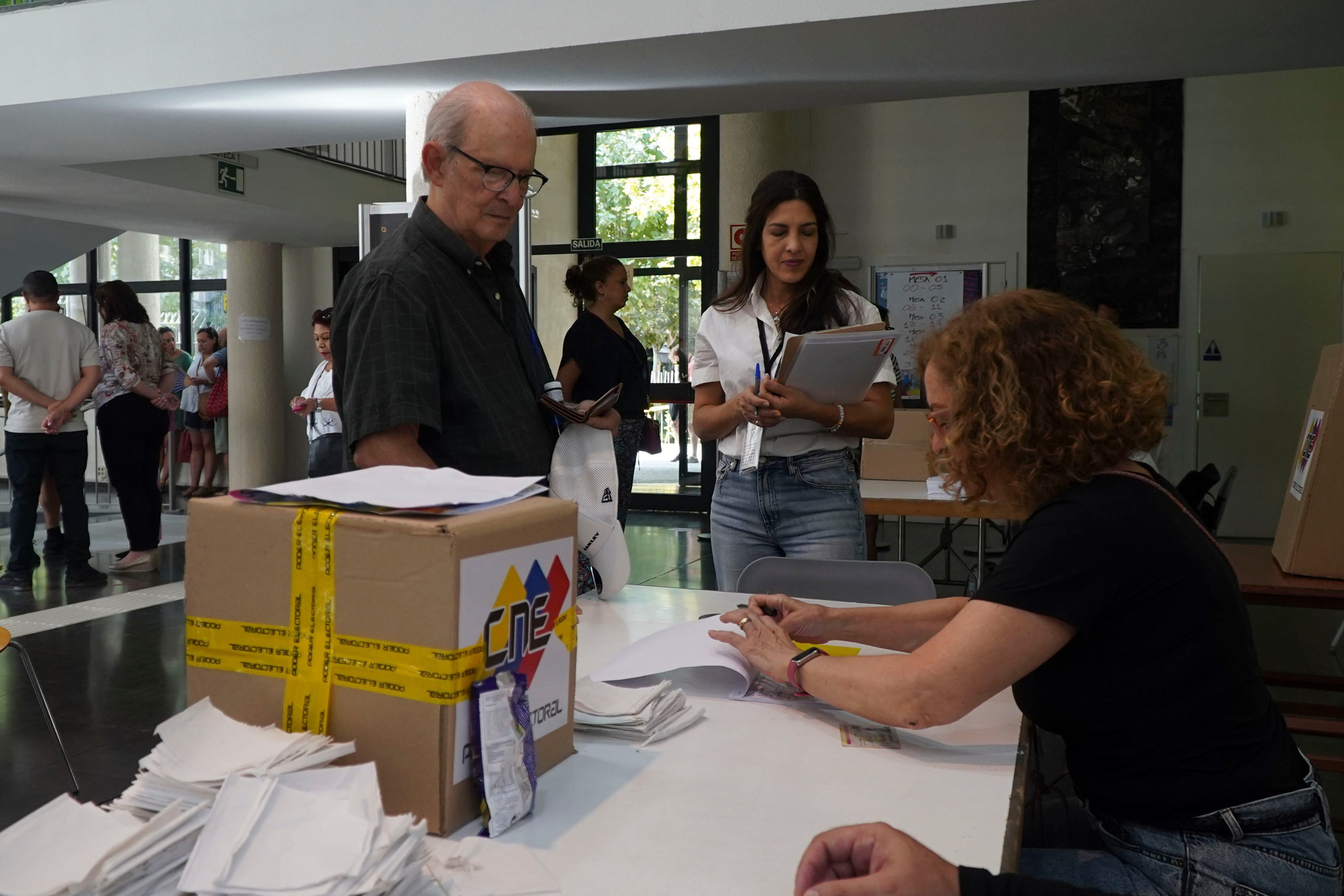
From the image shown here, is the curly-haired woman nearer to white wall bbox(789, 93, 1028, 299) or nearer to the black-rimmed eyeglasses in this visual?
the black-rimmed eyeglasses

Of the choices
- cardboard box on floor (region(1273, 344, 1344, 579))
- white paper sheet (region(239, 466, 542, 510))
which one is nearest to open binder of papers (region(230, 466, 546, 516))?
white paper sheet (region(239, 466, 542, 510))

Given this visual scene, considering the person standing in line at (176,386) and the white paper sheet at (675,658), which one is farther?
the person standing in line at (176,386)

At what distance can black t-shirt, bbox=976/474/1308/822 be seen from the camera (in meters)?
1.13

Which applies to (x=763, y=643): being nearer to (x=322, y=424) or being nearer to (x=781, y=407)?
(x=781, y=407)

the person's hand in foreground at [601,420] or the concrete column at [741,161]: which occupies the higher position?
the concrete column at [741,161]

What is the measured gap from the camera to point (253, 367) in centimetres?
873

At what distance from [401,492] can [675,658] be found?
555 millimetres

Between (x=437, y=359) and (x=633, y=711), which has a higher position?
(x=437, y=359)

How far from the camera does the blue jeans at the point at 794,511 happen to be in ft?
7.03

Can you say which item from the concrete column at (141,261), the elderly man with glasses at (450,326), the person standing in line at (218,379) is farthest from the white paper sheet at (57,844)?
the concrete column at (141,261)

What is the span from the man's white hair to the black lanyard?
825 mm

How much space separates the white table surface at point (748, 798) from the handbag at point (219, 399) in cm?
868

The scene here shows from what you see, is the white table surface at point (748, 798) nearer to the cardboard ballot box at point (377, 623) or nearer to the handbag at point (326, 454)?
the cardboard ballot box at point (377, 623)

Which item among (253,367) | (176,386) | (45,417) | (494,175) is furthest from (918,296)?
(494,175)
